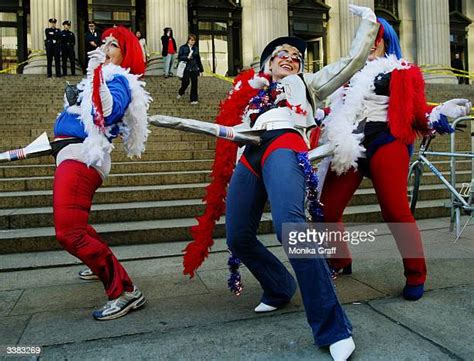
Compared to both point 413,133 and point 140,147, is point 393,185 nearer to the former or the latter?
point 413,133

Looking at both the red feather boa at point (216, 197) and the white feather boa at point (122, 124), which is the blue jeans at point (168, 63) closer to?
the white feather boa at point (122, 124)

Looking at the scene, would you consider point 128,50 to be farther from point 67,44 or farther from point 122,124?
point 67,44

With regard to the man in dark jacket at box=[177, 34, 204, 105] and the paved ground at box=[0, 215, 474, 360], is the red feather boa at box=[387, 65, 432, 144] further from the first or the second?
the man in dark jacket at box=[177, 34, 204, 105]

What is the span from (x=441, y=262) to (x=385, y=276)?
0.79 m

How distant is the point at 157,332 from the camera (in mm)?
2852

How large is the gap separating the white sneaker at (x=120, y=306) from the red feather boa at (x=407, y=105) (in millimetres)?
2268

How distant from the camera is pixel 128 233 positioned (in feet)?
17.5

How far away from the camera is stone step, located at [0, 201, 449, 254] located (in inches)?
199

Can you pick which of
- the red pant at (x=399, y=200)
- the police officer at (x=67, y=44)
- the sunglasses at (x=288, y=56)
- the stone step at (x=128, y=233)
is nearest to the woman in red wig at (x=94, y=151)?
the sunglasses at (x=288, y=56)

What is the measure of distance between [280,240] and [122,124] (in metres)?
1.59

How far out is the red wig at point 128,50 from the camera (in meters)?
3.48

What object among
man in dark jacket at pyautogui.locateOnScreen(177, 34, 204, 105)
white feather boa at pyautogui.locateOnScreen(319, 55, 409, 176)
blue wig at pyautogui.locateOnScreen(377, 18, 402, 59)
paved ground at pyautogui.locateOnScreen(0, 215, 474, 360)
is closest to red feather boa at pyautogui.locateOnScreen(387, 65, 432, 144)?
white feather boa at pyautogui.locateOnScreen(319, 55, 409, 176)

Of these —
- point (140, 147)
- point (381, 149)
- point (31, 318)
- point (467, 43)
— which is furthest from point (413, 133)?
point (467, 43)

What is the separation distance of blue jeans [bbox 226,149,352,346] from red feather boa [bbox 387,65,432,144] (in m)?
1.06
